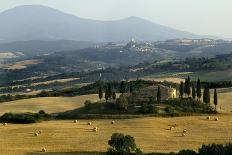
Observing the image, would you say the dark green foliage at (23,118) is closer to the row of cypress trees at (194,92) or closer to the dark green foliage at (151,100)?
the dark green foliage at (151,100)

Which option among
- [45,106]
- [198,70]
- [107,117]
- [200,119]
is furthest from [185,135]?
[198,70]

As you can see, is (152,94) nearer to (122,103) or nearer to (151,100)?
(151,100)

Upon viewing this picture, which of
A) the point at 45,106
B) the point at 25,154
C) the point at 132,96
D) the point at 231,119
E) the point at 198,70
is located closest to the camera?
the point at 25,154

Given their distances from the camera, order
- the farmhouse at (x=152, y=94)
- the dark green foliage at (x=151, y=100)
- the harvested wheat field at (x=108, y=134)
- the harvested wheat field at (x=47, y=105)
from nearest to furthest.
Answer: the harvested wheat field at (x=108, y=134) < the dark green foliage at (x=151, y=100) < the farmhouse at (x=152, y=94) < the harvested wheat field at (x=47, y=105)

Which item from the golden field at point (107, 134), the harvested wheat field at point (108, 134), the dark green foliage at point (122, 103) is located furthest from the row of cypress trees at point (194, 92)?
the dark green foliage at point (122, 103)

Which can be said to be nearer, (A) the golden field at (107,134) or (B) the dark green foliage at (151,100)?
(A) the golden field at (107,134)

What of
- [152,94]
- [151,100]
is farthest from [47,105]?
[151,100]

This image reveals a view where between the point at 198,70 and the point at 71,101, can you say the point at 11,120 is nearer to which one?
the point at 71,101

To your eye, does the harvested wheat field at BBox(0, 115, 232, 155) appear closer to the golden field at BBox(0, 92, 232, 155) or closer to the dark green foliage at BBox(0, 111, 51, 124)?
the golden field at BBox(0, 92, 232, 155)
